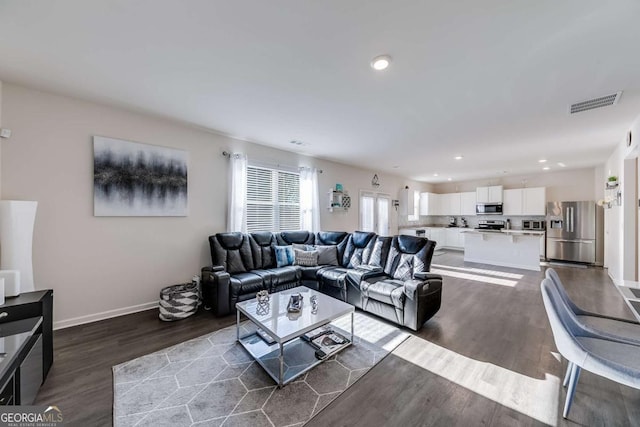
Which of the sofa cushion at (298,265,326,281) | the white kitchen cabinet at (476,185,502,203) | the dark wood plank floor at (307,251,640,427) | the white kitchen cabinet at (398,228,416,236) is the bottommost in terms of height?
the dark wood plank floor at (307,251,640,427)

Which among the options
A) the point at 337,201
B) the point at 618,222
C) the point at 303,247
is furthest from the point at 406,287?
the point at 618,222

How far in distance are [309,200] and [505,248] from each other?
5273mm

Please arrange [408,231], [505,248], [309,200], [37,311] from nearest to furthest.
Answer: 1. [37,311]
2. [309,200]
3. [505,248]
4. [408,231]

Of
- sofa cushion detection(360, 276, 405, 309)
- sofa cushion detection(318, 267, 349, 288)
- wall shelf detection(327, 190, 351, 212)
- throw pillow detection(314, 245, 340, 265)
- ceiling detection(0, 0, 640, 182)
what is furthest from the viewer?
wall shelf detection(327, 190, 351, 212)

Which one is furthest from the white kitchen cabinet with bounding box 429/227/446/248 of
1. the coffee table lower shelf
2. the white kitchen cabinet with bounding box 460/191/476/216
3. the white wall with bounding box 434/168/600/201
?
the coffee table lower shelf

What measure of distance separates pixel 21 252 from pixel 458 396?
4011 millimetres

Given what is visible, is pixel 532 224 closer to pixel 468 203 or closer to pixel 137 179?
pixel 468 203

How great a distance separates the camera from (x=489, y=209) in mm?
7930

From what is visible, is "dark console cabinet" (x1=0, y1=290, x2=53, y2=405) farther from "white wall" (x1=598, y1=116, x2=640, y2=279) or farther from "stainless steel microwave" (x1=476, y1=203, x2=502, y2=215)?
"stainless steel microwave" (x1=476, y1=203, x2=502, y2=215)

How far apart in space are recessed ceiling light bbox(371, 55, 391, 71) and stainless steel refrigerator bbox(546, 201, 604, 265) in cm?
745

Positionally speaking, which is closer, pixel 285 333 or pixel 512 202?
pixel 285 333

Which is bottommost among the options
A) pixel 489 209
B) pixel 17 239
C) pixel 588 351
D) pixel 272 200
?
pixel 588 351

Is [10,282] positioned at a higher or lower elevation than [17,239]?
lower

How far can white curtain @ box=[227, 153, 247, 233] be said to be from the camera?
4070 mm
